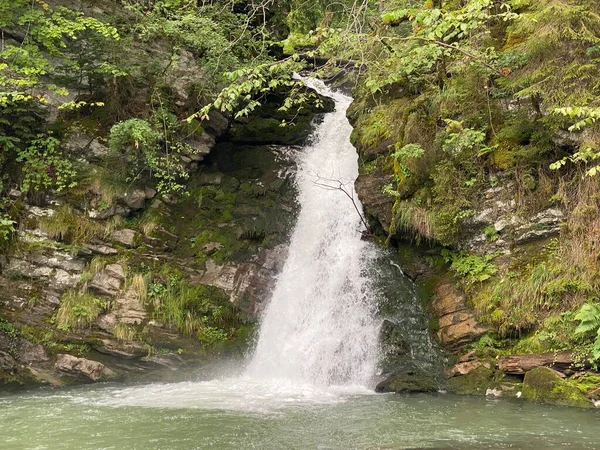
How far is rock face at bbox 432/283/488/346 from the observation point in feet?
30.3

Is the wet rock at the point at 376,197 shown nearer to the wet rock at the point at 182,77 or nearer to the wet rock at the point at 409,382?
the wet rock at the point at 409,382

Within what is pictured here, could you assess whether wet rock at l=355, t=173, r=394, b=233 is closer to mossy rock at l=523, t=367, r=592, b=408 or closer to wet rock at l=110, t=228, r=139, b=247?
mossy rock at l=523, t=367, r=592, b=408

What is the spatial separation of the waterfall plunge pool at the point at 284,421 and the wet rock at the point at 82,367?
0.94m

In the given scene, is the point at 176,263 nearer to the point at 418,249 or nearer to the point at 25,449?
the point at 418,249

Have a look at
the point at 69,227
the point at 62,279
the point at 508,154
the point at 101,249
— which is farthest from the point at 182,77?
the point at 508,154

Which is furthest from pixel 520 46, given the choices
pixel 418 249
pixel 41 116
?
pixel 41 116

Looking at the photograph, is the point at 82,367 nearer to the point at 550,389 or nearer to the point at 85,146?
the point at 85,146

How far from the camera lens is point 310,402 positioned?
8.47 meters

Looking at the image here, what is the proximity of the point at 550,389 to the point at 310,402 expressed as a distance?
3.64m

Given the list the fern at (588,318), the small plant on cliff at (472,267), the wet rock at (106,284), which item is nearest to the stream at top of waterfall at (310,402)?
the fern at (588,318)

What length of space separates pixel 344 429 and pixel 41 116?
10619 millimetres

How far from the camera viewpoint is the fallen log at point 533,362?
780 cm

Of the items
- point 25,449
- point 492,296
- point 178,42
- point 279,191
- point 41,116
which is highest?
point 178,42

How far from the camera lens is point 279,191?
14.4m
